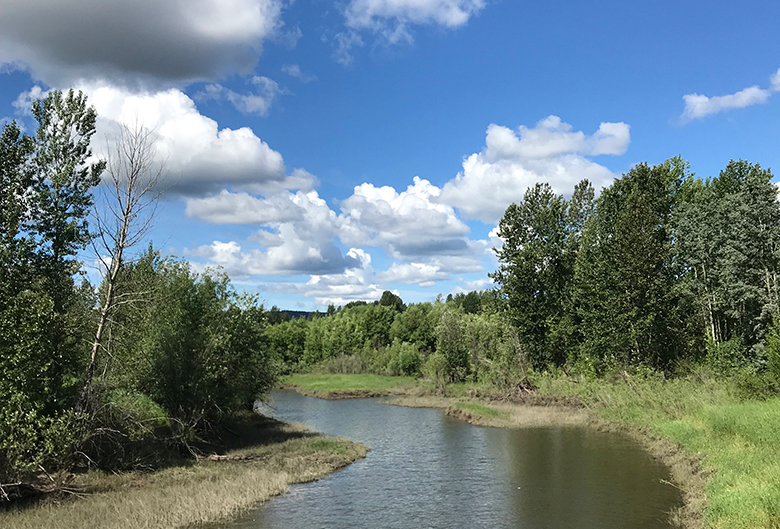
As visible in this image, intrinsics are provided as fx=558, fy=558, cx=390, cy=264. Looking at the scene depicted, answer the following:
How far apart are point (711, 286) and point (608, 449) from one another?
24.1m

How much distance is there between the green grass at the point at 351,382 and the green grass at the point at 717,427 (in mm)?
44798

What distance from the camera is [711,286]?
52.3 metres

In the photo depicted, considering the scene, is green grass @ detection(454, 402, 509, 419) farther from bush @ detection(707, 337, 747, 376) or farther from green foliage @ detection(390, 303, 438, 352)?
green foliage @ detection(390, 303, 438, 352)

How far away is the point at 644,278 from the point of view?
2032 inches

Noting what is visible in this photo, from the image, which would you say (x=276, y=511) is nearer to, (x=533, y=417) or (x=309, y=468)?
(x=309, y=468)

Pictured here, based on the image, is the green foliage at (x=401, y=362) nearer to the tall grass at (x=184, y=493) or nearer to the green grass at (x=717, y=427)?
the green grass at (x=717, y=427)

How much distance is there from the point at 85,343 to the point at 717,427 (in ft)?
111

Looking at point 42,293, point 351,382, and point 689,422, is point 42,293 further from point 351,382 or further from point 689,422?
point 351,382

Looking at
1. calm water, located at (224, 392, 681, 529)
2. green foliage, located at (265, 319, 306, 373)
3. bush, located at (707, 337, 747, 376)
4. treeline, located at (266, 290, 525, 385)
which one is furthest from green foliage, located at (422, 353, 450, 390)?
green foliage, located at (265, 319, 306, 373)

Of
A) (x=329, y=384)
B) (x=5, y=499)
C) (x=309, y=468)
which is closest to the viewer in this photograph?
(x=5, y=499)

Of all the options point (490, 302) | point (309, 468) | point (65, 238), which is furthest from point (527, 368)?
point (65, 238)

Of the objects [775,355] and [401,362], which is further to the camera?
[401,362]

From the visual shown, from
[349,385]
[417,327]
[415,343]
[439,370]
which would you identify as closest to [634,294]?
[439,370]

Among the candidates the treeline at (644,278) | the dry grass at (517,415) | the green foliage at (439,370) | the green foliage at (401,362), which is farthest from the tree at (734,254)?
the green foliage at (401,362)
